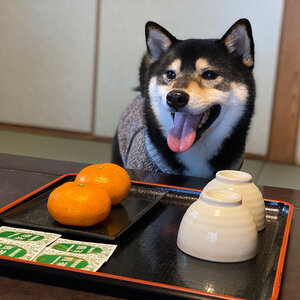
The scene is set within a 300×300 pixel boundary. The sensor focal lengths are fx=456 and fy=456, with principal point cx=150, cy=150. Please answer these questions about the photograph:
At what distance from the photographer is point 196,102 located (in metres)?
1.33

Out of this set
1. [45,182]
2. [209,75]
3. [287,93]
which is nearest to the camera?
[45,182]

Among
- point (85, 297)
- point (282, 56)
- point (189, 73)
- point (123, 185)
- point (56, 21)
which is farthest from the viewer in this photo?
point (56, 21)

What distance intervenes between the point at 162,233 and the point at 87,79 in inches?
115

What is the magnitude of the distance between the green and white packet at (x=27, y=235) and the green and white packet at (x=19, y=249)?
0.04 ft

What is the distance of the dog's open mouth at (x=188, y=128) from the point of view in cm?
141

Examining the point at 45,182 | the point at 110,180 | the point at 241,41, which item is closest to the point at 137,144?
the point at 241,41

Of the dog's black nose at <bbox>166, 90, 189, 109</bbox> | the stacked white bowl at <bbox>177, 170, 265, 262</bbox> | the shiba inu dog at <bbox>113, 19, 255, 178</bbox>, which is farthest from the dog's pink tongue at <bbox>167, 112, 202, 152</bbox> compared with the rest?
the stacked white bowl at <bbox>177, 170, 265, 262</bbox>

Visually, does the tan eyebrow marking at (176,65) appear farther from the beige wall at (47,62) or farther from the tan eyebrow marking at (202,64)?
the beige wall at (47,62)

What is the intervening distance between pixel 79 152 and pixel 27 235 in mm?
2576

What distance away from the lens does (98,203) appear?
2.41 feet

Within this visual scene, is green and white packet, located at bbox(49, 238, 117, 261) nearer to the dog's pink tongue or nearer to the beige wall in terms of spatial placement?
the dog's pink tongue

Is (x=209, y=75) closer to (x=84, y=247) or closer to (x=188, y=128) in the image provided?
(x=188, y=128)

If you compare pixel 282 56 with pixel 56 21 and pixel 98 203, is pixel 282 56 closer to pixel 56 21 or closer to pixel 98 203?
pixel 56 21

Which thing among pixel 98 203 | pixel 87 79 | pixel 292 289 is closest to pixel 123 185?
pixel 98 203
